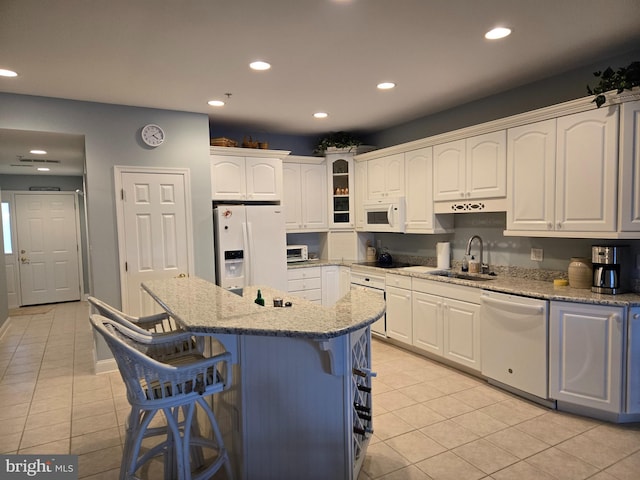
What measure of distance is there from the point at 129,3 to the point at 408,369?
363cm

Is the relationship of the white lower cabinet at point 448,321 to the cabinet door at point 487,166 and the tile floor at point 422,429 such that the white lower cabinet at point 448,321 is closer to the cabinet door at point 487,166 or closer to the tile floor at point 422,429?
the tile floor at point 422,429

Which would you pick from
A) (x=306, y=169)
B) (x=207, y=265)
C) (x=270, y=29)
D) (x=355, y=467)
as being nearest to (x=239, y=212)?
(x=207, y=265)

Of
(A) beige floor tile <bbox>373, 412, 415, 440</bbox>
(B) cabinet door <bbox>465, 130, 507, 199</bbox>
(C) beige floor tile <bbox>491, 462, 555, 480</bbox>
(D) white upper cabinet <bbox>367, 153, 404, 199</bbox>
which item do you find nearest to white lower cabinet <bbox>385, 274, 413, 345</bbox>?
(D) white upper cabinet <bbox>367, 153, 404, 199</bbox>

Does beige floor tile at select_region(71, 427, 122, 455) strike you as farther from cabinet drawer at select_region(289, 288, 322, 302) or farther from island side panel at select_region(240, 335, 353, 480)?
cabinet drawer at select_region(289, 288, 322, 302)

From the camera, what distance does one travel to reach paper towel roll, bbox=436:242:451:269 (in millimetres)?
4430

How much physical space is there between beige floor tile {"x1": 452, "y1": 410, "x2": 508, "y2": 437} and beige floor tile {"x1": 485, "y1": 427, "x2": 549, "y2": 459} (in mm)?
51

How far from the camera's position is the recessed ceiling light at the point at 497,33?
252 cm

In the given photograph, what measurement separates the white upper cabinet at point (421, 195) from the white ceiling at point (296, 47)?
663 millimetres

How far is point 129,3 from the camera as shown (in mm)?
2137

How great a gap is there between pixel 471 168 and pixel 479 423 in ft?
7.39

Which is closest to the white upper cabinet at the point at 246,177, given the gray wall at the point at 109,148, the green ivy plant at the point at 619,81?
the gray wall at the point at 109,148

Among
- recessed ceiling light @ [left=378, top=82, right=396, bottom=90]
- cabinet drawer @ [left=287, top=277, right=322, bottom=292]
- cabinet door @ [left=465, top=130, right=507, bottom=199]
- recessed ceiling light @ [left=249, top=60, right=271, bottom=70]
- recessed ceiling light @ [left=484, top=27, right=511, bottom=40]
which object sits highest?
recessed ceiling light @ [left=378, top=82, right=396, bottom=90]

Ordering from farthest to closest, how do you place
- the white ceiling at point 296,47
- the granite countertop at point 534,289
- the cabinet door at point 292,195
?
the cabinet door at point 292,195 < the granite countertop at point 534,289 < the white ceiling at point 296,47

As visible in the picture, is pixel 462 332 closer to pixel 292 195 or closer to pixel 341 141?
pixel 292 195
